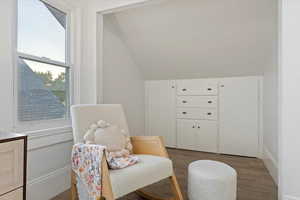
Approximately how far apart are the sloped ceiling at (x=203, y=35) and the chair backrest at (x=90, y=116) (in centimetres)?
137

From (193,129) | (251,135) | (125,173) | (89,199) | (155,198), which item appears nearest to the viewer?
(125,173)

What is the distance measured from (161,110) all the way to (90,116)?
2.07m

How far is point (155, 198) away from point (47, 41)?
1782 millimetres

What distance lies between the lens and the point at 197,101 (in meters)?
3.32

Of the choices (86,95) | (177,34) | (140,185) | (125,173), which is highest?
(177,34)

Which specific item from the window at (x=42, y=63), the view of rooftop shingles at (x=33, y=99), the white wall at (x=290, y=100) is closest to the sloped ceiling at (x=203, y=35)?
the white wall at (x=290, y=100)

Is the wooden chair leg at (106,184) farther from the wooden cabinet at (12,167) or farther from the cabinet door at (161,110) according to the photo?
the cabinet door at (161,110)

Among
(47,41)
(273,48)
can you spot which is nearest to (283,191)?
(273,48)

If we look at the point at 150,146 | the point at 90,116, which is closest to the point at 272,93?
the point at 150,146

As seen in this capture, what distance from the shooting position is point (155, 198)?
1678 millimetres

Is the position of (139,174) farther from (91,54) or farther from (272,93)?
(272,93)

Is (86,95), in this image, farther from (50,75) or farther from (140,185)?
(140,185)

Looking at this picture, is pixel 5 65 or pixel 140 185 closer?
pixel 140 185

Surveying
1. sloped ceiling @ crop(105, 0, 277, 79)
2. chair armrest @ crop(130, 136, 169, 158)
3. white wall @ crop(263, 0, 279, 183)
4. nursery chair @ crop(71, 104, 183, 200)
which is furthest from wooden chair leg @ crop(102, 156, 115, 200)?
sloped ceiling @ crop(105, 0, 277, 79)
